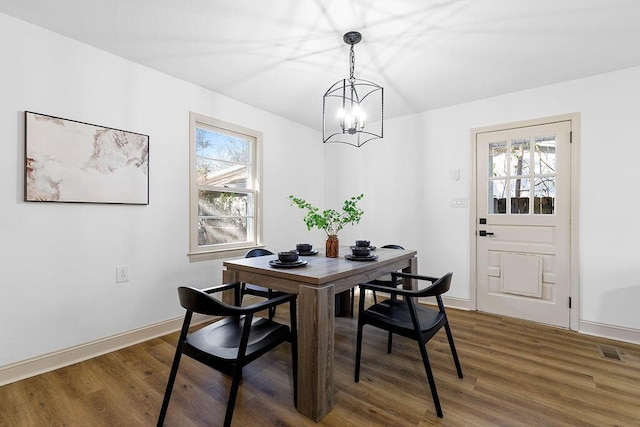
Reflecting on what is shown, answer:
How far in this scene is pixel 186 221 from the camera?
115 inches

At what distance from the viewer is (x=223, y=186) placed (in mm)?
3342

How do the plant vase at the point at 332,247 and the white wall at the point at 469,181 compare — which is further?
the white wall at the point at 469,181

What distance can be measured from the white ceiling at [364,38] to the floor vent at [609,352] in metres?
2.44

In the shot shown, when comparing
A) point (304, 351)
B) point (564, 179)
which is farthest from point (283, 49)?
point (564, 179)

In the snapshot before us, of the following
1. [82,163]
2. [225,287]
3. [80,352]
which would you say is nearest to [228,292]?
[225,287]

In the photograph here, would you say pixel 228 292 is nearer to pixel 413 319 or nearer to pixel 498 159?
pixel 413 319

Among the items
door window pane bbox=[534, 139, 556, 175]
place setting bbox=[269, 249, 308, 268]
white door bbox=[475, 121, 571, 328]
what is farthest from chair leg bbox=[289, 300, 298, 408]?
door window pane bbox=[534, 139, 556, 175]

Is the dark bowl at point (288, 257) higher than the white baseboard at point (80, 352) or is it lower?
higher

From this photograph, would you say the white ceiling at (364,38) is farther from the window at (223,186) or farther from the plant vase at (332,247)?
the plant vase at (332,247)

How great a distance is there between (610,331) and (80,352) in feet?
14.7

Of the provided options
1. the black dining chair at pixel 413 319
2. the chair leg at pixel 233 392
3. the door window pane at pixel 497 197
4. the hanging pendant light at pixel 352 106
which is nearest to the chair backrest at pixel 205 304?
the chair leg at pixel 233 392

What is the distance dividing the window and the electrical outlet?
59 cm

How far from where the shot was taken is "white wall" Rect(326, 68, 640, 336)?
8.60 ft

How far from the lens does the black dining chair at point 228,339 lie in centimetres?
138
